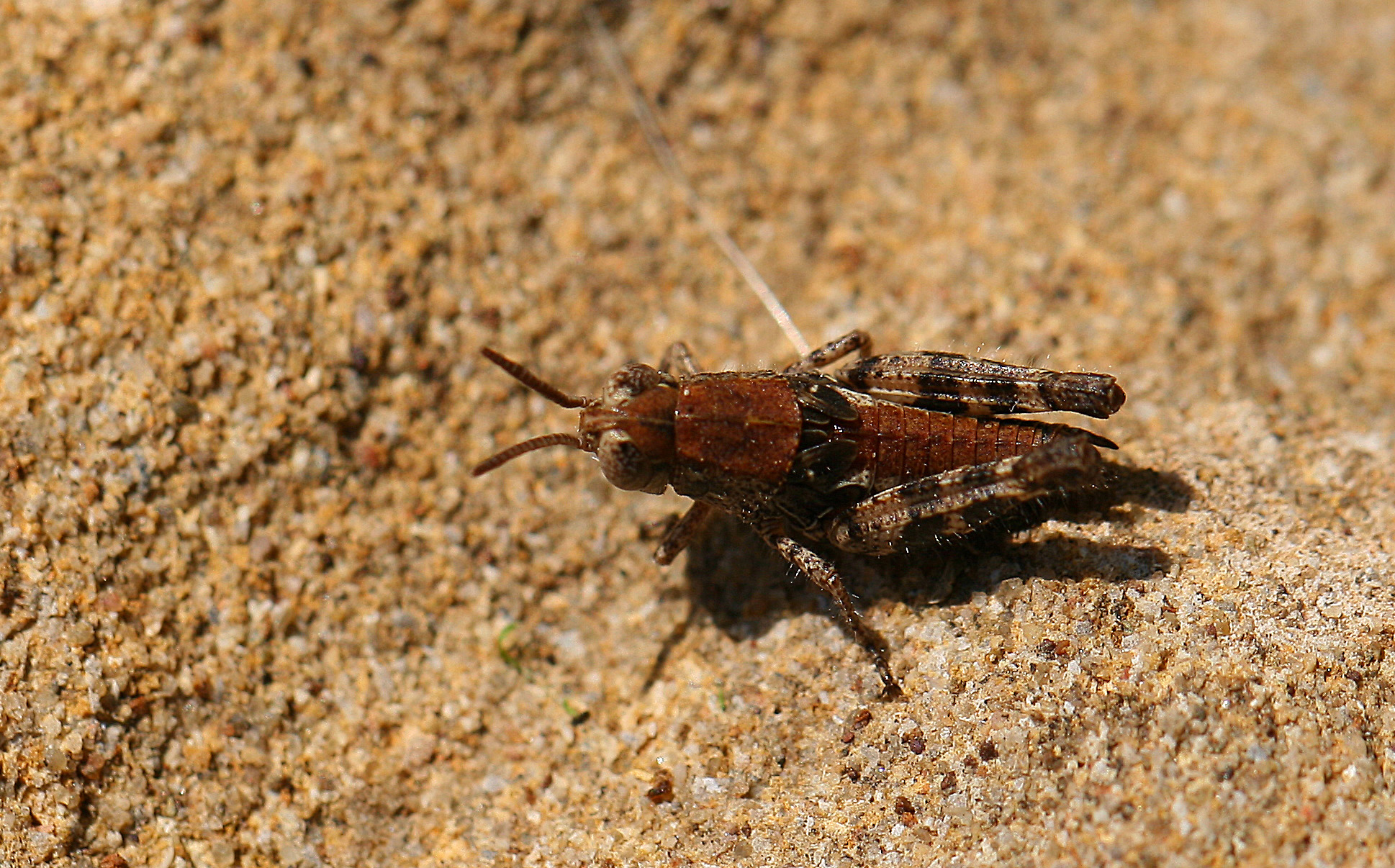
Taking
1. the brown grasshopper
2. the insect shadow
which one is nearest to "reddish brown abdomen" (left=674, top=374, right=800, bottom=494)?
the brown grasshopper

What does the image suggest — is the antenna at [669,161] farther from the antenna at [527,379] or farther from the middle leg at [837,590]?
the antenna at [527,379]

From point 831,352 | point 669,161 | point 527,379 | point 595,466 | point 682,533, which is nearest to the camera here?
point 527,379

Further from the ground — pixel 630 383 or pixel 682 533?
pixel 630 383

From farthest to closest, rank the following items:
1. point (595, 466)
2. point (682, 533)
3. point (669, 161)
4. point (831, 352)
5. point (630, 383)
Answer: point (669, 161)
point (595, 466)
point (831, 352)
point (682, 533)
point (630, 383)

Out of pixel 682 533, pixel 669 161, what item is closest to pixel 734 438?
pixel 682 533

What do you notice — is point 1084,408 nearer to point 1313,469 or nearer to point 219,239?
point 1313,469

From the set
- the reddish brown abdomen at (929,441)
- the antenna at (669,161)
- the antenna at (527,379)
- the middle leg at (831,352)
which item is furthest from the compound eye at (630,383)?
the antenna at (669,161)

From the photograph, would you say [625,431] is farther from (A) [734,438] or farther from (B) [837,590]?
(B) [837,590]

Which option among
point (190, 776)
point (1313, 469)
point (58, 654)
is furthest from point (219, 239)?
point (1313, 469)
